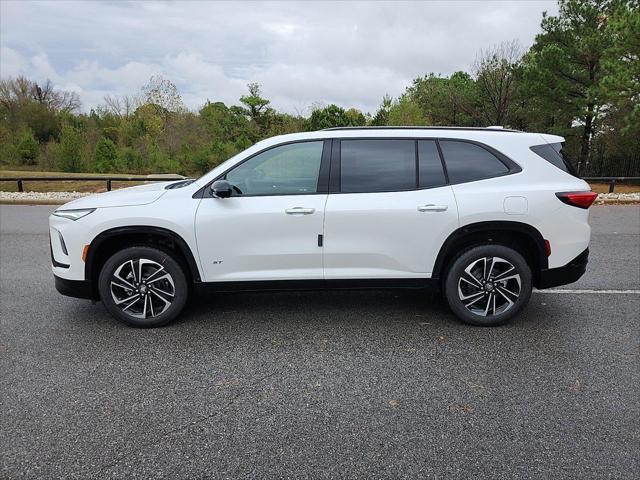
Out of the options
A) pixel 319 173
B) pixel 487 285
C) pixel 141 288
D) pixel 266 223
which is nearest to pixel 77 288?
pixel 141 288

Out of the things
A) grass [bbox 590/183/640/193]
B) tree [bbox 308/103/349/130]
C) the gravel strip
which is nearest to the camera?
the gravel strip

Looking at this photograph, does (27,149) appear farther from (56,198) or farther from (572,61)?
(572,61)

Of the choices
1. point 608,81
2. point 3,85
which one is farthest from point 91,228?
point 3,85

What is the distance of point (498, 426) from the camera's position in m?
2.91

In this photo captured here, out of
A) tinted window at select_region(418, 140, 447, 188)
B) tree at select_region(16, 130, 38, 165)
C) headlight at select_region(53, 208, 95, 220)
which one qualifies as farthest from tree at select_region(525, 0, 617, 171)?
tree at select_region(16, 130, 38, 165)

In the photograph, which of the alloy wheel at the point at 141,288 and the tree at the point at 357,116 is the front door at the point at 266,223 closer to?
the alloy wheel at the point at 141,288

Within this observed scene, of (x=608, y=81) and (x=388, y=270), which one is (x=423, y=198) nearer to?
(x=388, y=270)

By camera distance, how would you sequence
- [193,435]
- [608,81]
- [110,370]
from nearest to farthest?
[193,435], [110,370], [608,81]

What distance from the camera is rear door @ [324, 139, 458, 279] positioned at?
4234 mm

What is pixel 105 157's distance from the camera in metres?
31.3

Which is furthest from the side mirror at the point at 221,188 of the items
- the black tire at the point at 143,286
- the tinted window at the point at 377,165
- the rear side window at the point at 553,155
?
the rear side window at the point at 553,155

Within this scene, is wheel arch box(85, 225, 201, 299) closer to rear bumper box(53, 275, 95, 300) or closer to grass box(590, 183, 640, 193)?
rear bumper box(53, 275, 95, 300)

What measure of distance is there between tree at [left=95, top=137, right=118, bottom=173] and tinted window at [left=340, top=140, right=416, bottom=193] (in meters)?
30.4

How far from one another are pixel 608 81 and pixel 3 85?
51.2m
